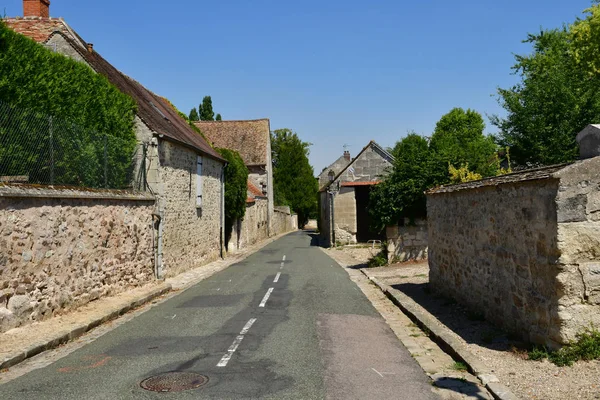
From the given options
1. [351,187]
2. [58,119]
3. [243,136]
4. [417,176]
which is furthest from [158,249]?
[243,136]

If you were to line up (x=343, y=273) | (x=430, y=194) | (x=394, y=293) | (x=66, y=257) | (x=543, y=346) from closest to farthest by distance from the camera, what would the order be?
(x=543, y=346), (x=66, y=257), (x=430, y=194), (x=394, y=293), (x=343, y=273)

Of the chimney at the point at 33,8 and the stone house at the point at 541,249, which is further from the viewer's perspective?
the chimney at the point at 33,8

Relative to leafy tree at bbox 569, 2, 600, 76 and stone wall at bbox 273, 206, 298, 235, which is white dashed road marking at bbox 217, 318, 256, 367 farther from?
stone wall at bbox 273, 206, 298, 235

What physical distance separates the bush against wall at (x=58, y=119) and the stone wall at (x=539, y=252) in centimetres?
815

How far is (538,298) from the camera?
595cm

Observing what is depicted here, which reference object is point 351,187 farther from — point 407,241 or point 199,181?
point 407,241

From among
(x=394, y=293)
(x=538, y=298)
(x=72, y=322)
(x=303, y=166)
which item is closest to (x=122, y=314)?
(x=72, y=322)

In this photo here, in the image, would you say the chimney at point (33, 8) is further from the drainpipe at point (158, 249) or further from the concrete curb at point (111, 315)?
the concrete curb at point (111, 315)

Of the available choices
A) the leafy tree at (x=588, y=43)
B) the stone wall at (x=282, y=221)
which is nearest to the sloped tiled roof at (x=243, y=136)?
the stone wall at (x=282, y=221)

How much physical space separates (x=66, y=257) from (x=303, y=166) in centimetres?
5395

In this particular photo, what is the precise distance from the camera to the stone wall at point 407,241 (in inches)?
→ 661

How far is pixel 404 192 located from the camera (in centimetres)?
1669

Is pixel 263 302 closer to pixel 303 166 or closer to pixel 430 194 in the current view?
pixel 430 194

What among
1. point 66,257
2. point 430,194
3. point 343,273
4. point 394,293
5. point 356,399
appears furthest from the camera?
point 343,273
